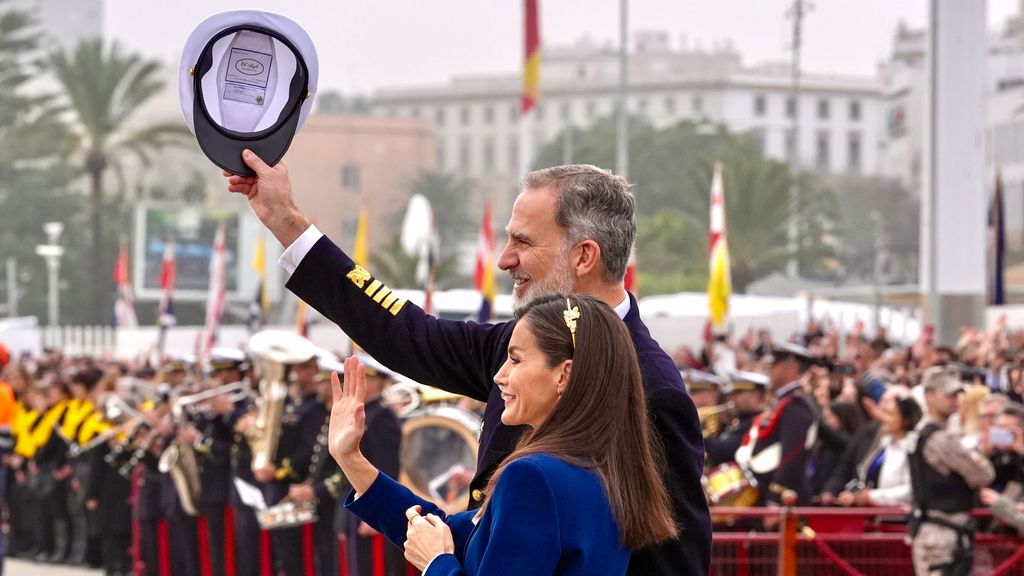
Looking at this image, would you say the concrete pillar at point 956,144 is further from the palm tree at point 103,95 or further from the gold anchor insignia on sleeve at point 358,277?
the palm tree at point 103,95

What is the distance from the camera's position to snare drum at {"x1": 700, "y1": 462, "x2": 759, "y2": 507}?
37.0 feet

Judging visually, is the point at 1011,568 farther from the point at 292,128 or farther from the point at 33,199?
the point at 33,199

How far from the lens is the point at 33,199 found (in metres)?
65.6

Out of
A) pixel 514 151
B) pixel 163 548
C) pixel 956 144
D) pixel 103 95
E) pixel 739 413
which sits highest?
pixel 514 151

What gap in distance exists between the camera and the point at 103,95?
4953 centimetres

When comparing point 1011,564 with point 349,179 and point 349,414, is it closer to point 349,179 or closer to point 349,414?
point 349,414

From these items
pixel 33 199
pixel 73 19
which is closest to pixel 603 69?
A: pixel 73 19

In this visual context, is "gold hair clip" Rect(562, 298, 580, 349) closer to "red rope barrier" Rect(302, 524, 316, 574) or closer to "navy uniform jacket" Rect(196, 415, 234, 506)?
"red rope barrier" Rect(302, 524, 316, 574)

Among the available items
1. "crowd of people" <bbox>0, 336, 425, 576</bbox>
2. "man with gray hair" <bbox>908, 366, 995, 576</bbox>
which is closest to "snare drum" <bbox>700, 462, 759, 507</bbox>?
"man with gray hair" <bbox>908, 366, 995, 576</bbox>

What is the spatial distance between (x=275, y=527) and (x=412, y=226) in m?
14.4

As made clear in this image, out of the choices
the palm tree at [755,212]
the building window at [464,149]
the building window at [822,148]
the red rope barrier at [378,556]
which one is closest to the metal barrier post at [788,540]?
the red rope barrier at [378,556]

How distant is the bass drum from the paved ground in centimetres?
681

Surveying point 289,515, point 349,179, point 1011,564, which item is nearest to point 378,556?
point 289,515

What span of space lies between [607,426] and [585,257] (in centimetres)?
77
